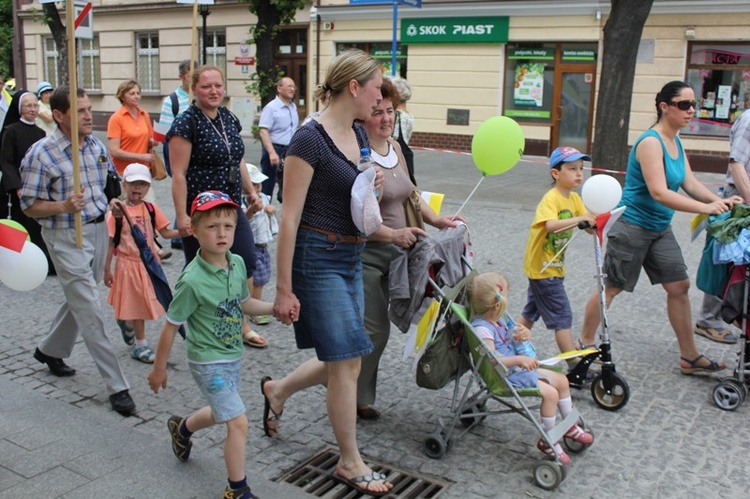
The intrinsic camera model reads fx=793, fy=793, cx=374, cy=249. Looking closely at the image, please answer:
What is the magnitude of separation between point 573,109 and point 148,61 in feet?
50.2

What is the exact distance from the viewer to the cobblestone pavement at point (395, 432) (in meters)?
3.76

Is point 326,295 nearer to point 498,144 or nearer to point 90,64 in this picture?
point 498,144

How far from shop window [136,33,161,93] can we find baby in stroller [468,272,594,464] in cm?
2514

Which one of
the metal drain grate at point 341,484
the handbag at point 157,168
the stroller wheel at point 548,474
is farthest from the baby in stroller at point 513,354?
the handbag at point 157,168

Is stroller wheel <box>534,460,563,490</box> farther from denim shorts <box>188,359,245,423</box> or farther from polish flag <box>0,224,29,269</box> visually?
polish flag <box>0,224,29,269</box>

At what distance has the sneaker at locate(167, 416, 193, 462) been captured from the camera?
3.87 m

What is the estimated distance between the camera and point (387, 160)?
4.24 m

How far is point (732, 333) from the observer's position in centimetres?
611

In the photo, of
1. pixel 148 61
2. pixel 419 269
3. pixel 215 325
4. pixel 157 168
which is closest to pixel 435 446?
pixel 419 269

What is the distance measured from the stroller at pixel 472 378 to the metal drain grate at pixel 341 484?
248 millimetres

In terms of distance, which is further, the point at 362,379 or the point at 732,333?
the point at 732,333

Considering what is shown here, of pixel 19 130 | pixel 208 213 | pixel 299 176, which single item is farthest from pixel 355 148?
pixel 19 130

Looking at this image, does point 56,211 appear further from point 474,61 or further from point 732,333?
point 474,61

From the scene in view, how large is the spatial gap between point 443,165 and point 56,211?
47.0ft
